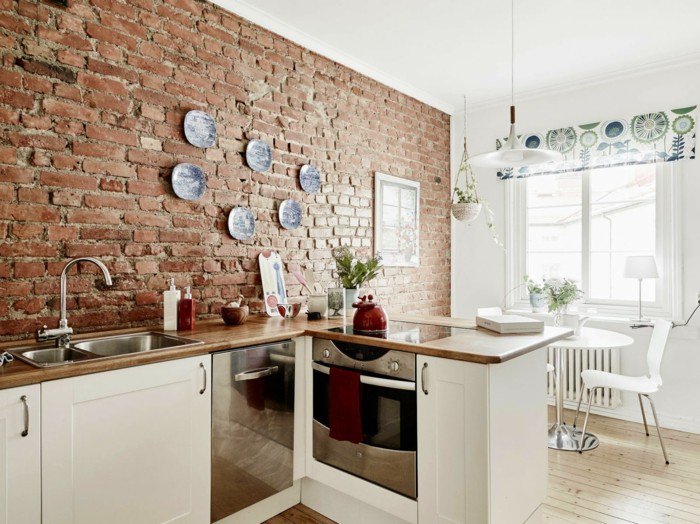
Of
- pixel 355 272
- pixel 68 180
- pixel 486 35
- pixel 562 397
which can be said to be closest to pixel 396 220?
pixel 355 272

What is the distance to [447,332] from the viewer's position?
235 centimetres

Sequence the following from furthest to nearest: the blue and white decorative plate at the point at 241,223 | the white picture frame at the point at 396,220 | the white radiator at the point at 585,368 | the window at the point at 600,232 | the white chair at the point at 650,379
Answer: the white picture frame at the point at 396,220, the white radiator at the point at 585,368, the window at the point at 600,232, the white chair at the point at 650,379, the blue and white decorative plate at the point at 241,223

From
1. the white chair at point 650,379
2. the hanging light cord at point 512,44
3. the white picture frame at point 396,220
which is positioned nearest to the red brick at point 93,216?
the white picture frame at point 396,220

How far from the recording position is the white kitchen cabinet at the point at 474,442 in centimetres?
183

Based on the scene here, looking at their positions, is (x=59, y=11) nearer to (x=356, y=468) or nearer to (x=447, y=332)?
(x=447, y=332)

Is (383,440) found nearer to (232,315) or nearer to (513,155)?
(232,315)

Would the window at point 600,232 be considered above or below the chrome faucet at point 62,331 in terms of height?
above

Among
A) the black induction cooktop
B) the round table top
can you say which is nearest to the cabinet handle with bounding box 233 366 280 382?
the black induction cooktop

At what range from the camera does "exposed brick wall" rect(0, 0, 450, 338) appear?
2.07m

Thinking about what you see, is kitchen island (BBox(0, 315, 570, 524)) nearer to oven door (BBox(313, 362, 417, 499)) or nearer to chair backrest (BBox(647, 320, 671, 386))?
oven door (BBox(313, 362, 417, 499))

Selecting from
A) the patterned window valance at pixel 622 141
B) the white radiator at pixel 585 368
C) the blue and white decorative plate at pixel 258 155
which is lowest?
the white radiator at pixel 585 368

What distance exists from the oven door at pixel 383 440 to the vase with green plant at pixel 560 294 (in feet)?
5.75

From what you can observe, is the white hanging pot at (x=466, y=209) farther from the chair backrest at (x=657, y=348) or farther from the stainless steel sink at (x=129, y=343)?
the stainless steel sink at (x=129, y=343)

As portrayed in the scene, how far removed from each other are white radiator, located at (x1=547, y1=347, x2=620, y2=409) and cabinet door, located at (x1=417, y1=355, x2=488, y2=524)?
2177 millimetres
